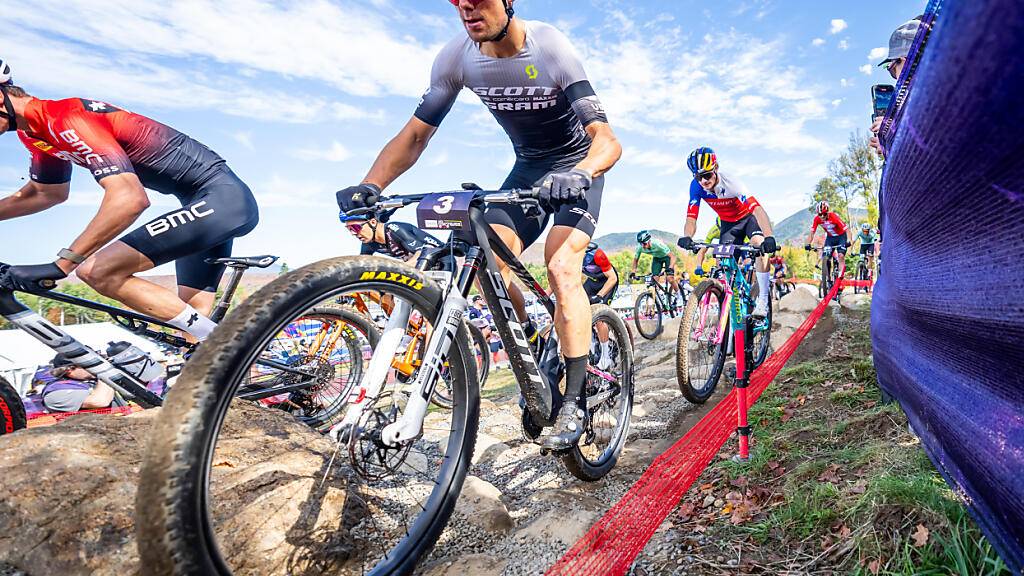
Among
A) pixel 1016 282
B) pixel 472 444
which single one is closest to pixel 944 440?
pixel 1016 282

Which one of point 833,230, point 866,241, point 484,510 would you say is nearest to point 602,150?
point 484,510

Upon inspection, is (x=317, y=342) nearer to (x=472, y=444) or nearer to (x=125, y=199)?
(x=125, y=199)

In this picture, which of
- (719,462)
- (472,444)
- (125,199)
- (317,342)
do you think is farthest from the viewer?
(317,342)

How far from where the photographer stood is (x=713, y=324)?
5156mm

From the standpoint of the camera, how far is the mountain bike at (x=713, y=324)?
465cm

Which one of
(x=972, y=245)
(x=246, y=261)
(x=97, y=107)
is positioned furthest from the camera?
(x=246, y=261)

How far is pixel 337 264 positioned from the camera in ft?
5.21

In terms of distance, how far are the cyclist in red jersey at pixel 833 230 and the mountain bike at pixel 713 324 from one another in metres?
7.67

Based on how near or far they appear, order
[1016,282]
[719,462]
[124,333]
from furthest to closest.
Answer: [124,333]
[719,462]
[1016,282]

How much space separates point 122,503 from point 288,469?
655 millimetres

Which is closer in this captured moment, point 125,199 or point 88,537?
point 88,537

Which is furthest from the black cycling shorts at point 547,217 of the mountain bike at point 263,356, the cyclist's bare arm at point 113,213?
the cyclist's bare arm at point 113,213

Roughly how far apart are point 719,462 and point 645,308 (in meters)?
9.82

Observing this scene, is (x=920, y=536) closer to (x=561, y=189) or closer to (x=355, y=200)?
(x=561, y=189)
